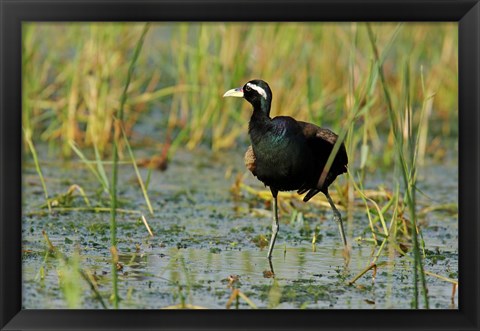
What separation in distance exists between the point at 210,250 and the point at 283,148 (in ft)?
2.27

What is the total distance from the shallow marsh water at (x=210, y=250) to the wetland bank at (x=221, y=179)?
13 millimetres

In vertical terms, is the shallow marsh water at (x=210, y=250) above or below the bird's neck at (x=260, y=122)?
below

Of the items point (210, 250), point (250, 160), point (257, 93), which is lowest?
point (210, 250)

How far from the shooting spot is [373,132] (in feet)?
27.6

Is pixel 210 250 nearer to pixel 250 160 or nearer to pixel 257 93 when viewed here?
pixel 250 160

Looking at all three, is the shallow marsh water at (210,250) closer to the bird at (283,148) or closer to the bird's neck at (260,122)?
the bird at (283,148)

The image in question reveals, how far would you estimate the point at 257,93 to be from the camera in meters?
5.53

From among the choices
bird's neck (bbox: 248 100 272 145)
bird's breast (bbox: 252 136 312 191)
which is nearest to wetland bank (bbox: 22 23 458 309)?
bird's breast (bbox: 252 136 312 191)

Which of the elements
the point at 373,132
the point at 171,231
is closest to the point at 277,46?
the point at 373,132

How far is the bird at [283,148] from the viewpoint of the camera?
5.41 meters

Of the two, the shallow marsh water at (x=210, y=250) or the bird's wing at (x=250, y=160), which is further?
the bird's wing at (x=250, y=160)

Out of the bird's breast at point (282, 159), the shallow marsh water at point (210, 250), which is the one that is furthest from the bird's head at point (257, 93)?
the shallow marsh water at point (210, 250)
